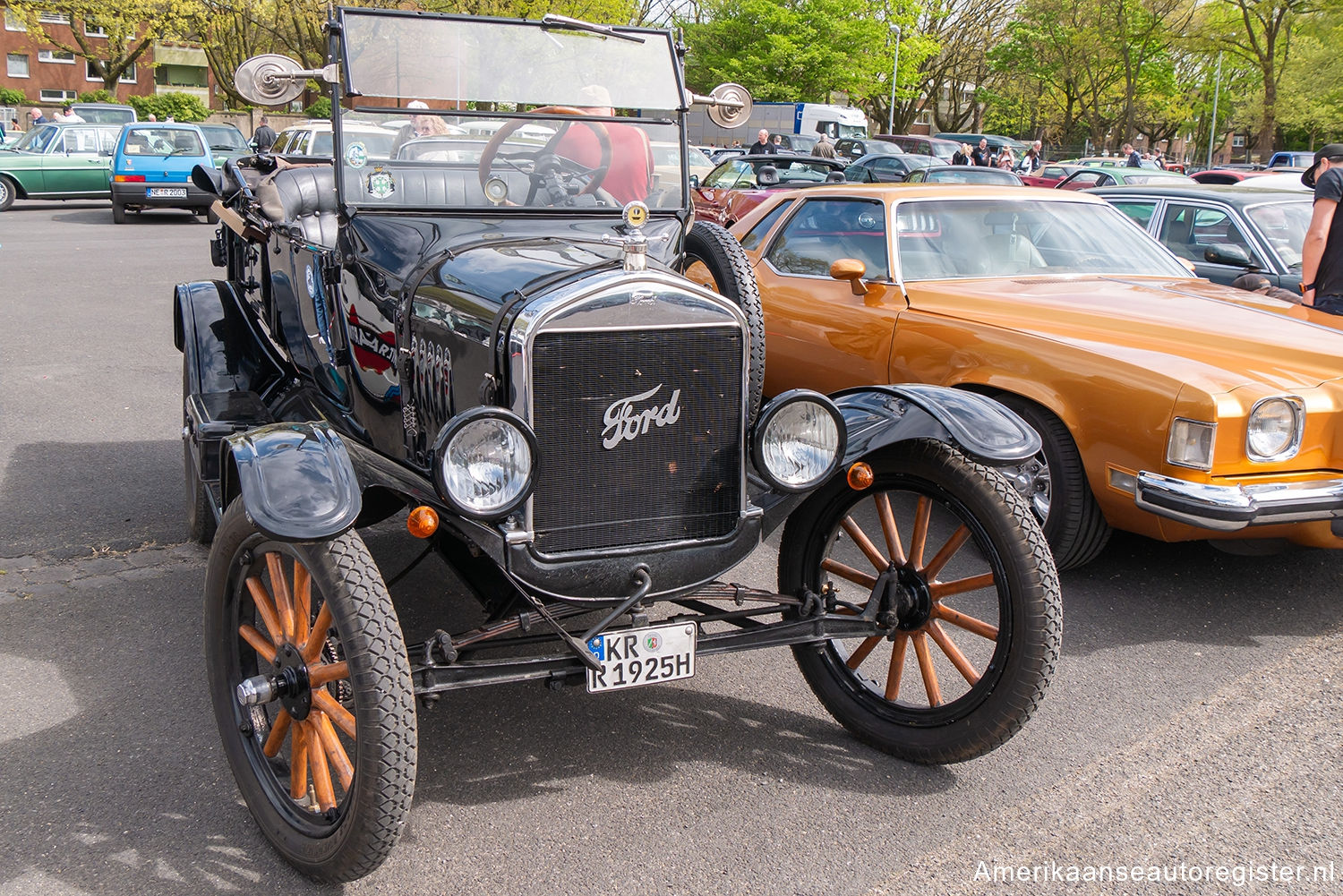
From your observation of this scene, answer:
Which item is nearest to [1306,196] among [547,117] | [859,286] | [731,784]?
[859,286]

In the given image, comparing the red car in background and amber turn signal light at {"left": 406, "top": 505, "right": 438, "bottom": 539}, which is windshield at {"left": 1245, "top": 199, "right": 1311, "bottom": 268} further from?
amber turn signal light at {"left": 406, "top": 505, "right": 438, "bottom": 539}

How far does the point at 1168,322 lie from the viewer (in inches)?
187

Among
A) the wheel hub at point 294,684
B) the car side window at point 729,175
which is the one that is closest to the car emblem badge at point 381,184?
the wheel hub at point 294,684

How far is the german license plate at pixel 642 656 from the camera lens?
282 centimetres

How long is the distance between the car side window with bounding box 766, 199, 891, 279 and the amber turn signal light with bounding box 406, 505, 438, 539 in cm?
346

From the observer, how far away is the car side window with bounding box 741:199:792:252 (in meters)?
6.65

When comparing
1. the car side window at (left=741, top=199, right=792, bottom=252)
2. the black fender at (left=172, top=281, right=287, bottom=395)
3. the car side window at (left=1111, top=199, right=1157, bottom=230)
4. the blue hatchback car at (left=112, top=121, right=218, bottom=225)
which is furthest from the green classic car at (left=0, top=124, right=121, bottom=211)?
the car side window at (left=1111, top=199, right=1157, bottom=230)

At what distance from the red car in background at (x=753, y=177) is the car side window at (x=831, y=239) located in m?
4.45

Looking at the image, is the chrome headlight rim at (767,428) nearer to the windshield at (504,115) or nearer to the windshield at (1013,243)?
the windshield at (504,115)

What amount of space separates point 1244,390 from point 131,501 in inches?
193

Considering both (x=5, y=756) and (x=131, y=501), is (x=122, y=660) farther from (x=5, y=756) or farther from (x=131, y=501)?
(x=131, y=501)

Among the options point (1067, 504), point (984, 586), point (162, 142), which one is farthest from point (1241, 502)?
point (162, 142)

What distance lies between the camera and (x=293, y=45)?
41.9m

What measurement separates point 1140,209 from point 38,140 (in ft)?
65.5
